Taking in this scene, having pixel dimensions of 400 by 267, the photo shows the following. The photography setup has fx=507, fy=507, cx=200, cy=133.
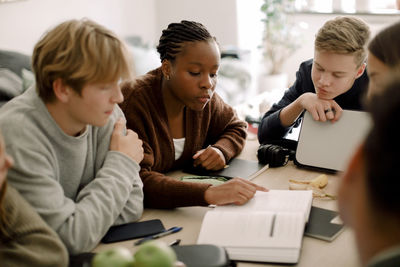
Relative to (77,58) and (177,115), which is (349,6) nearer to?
(177,115)

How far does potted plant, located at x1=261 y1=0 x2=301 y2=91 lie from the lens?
4.14 metres

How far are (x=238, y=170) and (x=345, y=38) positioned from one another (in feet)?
1.78

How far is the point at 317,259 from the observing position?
3.69ft

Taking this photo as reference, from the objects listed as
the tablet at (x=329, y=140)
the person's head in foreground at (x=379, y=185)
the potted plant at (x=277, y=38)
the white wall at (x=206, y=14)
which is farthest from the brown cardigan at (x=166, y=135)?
the potted plant at (x=277, y=38)

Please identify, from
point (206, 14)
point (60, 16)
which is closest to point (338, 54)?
point (60, 16)

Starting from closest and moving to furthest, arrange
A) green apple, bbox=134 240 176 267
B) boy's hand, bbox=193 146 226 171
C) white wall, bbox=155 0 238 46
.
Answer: green apple, bbox=134 240 176 267 → boy's hand, bbox=193 146 226 171 → white wall, bbox=155 0 238 46

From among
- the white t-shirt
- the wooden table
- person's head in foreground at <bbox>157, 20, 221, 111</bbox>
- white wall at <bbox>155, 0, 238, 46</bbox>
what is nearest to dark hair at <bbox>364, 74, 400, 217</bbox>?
the wooden table

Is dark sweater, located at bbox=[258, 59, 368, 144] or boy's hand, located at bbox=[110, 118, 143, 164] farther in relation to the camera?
dark sweater, located at bbox=[258, 59, 368, 144]

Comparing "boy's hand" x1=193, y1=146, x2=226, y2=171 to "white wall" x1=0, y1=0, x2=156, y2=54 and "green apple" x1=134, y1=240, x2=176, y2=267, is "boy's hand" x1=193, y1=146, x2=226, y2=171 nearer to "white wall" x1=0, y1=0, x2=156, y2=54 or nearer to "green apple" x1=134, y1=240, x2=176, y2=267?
"green apple" x1=134, y1=240, x2=176, y2=267

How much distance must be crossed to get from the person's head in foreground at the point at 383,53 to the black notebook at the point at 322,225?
33cm

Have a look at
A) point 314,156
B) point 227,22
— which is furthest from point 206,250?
point 227,22

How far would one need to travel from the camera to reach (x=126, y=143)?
137cm

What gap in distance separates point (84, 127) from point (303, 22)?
11.3 ft

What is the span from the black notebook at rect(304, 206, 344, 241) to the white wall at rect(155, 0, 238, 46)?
2.83 meters
